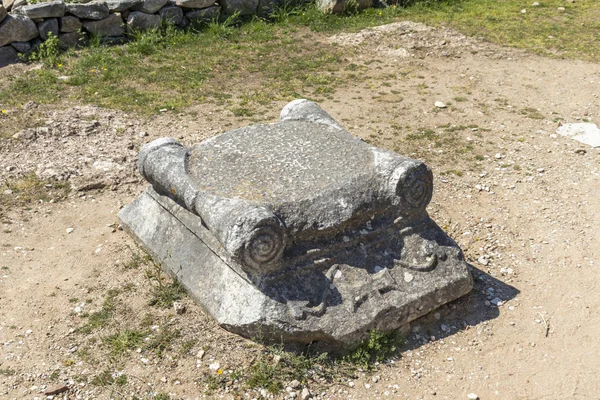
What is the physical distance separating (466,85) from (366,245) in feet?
16.7

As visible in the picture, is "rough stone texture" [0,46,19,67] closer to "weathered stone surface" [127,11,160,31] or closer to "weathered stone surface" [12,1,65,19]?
"weathered stone surface" [12,1,65,19]

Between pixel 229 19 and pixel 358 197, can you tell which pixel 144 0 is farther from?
pixel 358 197

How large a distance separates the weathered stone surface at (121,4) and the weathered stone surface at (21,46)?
1342 mm

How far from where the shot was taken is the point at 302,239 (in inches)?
177

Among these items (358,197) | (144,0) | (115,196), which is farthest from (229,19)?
(358,197)

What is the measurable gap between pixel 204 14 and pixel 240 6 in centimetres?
68

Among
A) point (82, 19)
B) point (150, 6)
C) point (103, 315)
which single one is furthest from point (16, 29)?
point (103, 315)

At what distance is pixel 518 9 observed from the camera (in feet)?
40.0

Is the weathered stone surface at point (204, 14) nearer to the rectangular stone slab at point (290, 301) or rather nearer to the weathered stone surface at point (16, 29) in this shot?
the weathered stone surface at point (16, 29)

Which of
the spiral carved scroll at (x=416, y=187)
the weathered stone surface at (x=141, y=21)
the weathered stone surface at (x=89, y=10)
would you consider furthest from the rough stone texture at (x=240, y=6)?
the spiral carved scroll at (x=416, y=187)

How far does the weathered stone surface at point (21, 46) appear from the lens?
9.37 metres

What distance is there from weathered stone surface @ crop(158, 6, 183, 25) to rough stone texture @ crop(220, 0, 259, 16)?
801mm

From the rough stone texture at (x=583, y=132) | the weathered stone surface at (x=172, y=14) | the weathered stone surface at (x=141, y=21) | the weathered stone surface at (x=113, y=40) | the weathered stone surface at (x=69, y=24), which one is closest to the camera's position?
the rough stone texture at (x=583, y=132)

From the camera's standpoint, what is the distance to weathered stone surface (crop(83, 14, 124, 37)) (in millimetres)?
9898
